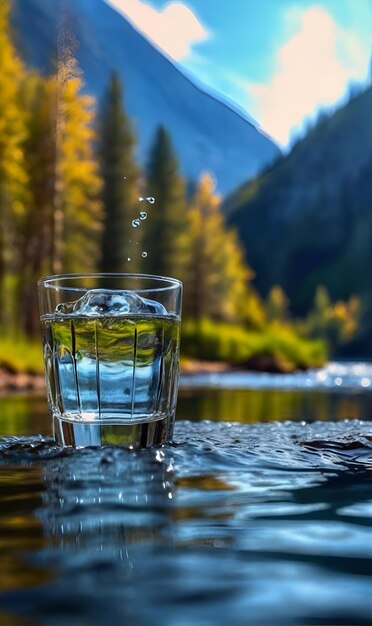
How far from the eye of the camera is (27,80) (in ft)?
61.2

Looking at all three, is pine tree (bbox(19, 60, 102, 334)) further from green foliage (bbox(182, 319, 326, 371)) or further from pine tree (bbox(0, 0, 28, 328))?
green foliage (bbox(182, 319, 326, 371))

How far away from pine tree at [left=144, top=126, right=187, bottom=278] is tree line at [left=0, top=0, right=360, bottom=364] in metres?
0.03

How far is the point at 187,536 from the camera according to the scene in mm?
862

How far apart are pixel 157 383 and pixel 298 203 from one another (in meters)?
58.9

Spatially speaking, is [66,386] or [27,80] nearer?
[66,386]

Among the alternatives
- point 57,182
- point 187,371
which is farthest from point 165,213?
Result: point 187,371

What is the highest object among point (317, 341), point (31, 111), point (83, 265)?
point (31, 111)

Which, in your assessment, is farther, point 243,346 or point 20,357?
point 243,346

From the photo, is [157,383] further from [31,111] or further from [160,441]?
[31,111]

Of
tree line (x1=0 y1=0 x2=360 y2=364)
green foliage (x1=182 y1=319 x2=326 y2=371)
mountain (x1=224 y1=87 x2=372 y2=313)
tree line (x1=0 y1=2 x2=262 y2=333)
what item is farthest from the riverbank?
mountain (x1=224 y1=87 x2=372 y2=313)

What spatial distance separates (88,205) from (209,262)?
5753mm

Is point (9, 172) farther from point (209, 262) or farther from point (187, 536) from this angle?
point (187, 536)

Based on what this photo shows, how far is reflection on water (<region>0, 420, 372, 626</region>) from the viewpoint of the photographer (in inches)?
24.7

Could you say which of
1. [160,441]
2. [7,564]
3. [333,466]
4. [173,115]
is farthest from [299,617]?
[173,115]
